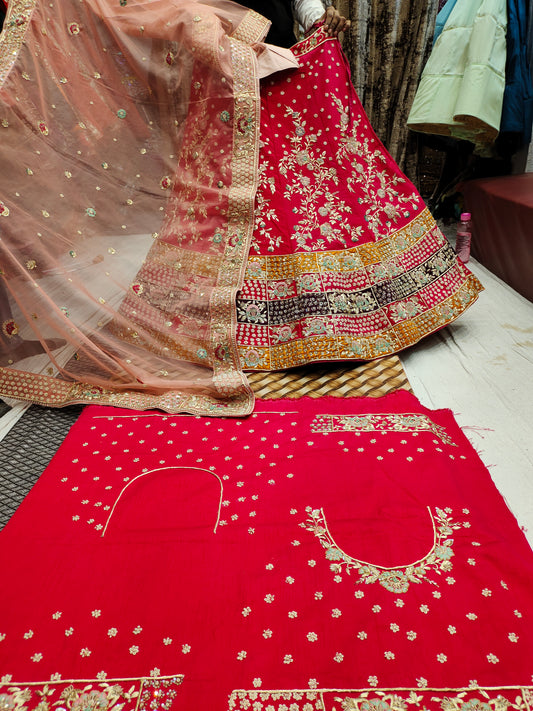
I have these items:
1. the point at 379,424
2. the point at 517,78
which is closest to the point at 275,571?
the point at 379,424

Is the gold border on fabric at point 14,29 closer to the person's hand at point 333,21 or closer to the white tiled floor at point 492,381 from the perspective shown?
the person's hand at point 333,21

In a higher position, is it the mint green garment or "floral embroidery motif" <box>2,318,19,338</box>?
the mint green garment

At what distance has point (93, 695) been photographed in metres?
0.68

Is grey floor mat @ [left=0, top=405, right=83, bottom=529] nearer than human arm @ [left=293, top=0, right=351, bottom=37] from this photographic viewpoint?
Yes

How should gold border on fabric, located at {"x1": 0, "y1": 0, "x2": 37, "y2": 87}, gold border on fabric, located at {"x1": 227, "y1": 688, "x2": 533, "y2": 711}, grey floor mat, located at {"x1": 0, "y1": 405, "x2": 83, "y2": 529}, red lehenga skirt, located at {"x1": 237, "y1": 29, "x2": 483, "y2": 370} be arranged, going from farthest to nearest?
1. red lehenga skirt, located at {"x1": 237, "y1": 29, "x2": 483, "y2": 370}
2. gold border on fabric, located at {"x1": 0, "y1": 0, "x2": 37, "y2": 87}
3. grey floor mat, located at {"x1": 0, "y1": 405, "x2": 83, "y2": 529}
4. gold border on fabric, located at {"x1": 227, "y1": 688, "x2": 533, "y2": 711}

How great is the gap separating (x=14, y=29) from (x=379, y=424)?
137 cm

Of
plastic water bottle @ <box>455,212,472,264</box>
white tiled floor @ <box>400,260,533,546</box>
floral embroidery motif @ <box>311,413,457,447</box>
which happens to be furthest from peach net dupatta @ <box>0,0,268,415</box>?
plastic water bottle @ <box>455,212,472,264</box>

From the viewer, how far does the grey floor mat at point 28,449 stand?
1.08 metres

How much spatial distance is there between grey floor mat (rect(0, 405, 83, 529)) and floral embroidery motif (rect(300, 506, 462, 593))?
0.65 metres

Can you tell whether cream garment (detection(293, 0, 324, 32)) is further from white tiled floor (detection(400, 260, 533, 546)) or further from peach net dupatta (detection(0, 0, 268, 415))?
white tiled floor (detection(400, 260, 533, 546))

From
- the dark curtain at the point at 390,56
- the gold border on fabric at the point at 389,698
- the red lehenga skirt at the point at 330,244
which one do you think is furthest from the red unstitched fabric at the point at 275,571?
the dark curtain at the point at 390,56

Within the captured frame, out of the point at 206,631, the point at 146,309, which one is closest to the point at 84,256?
the point at 146,309

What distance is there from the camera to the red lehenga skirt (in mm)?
1500

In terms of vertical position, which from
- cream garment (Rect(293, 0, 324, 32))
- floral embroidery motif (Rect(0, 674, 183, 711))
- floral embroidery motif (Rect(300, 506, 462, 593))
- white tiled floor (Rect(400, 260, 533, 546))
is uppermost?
cream garment (Rect(293, 0, 324, 32))
